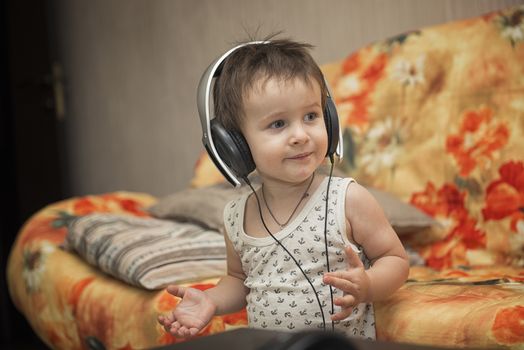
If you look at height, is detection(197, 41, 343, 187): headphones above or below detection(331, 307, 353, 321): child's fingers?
above

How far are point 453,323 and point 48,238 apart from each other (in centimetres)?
133

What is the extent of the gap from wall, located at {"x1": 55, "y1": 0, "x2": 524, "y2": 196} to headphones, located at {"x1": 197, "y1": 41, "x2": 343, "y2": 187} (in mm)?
988

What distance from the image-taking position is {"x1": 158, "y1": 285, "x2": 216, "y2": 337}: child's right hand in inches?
44.0

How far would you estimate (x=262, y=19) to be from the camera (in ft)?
8.45

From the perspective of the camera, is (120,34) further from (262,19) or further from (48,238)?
(48,238)

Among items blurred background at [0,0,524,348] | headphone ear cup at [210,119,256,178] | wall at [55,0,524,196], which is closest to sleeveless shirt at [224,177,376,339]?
headphone ear cup at [210,119,256,178]

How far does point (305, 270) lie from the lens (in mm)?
1118

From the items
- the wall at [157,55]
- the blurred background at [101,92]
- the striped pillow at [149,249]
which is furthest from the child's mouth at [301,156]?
the blurred background at [101,92]

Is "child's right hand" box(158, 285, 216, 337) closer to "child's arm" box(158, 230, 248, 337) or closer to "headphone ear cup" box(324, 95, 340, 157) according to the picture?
"child's arm" box(158, 230, 248, 337)

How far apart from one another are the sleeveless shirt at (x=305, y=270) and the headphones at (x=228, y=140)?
3.7 inches

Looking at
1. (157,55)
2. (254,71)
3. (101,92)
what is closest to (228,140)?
(254,71)

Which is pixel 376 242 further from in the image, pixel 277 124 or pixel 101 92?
pixel 101 92

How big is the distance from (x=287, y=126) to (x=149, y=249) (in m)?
0.58

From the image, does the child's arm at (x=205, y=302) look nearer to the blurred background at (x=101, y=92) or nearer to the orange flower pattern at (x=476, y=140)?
the orange flower pattern at (x=476, y=140)
